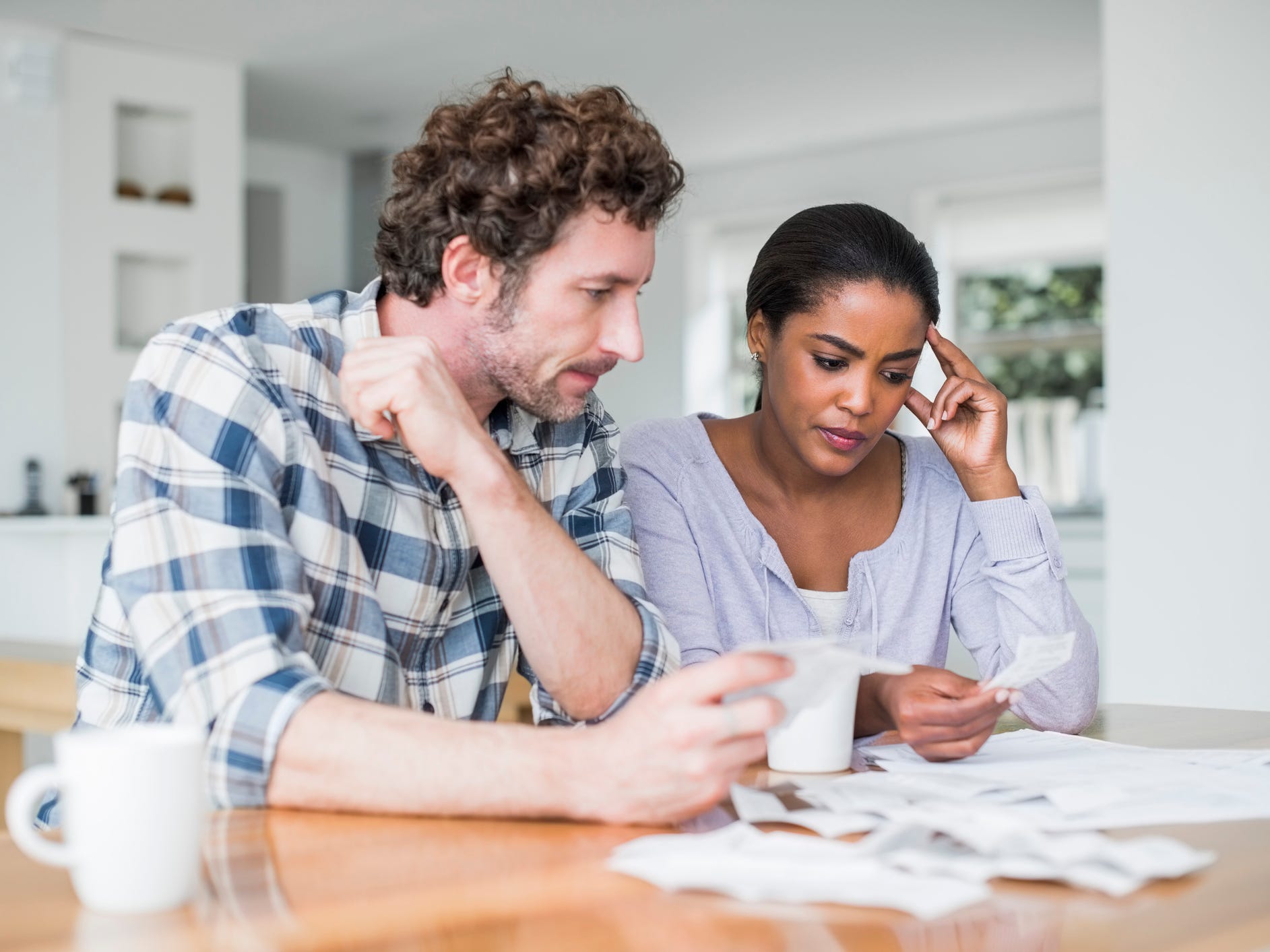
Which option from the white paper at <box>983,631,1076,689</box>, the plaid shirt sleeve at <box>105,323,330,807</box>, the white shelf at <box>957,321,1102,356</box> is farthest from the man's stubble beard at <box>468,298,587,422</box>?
the white shelf at <box>957,321,1102,356</box>

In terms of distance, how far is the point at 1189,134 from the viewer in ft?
9.32


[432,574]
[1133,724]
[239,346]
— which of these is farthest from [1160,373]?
[239,346]

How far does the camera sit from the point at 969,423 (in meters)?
1.78

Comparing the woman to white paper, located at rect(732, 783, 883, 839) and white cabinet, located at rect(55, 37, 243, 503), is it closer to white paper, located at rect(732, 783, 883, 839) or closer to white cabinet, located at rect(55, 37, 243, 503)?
white paper, located at rect(732, 783, 883, 839)

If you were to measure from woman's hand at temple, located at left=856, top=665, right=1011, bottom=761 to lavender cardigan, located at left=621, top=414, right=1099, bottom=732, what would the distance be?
0.90 feet

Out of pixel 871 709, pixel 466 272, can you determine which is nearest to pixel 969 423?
pixel 871 709

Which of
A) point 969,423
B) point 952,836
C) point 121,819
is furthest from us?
point 969,423

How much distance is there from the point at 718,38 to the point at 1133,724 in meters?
4.25

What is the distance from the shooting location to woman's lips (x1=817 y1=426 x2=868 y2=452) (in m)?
1.69

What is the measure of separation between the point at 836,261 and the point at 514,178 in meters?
0.54

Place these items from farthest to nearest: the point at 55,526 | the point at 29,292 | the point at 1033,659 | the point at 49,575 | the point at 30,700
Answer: the point at 29,292
the point at 49,575
the point at 55,526
the point at 30,700
the point at 1033,659

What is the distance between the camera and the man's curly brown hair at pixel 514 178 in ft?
4.27

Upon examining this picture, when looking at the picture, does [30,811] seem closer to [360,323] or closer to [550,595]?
[550,595]

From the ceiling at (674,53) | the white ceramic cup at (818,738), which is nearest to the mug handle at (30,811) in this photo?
the white ceramic cup at (818,738)
